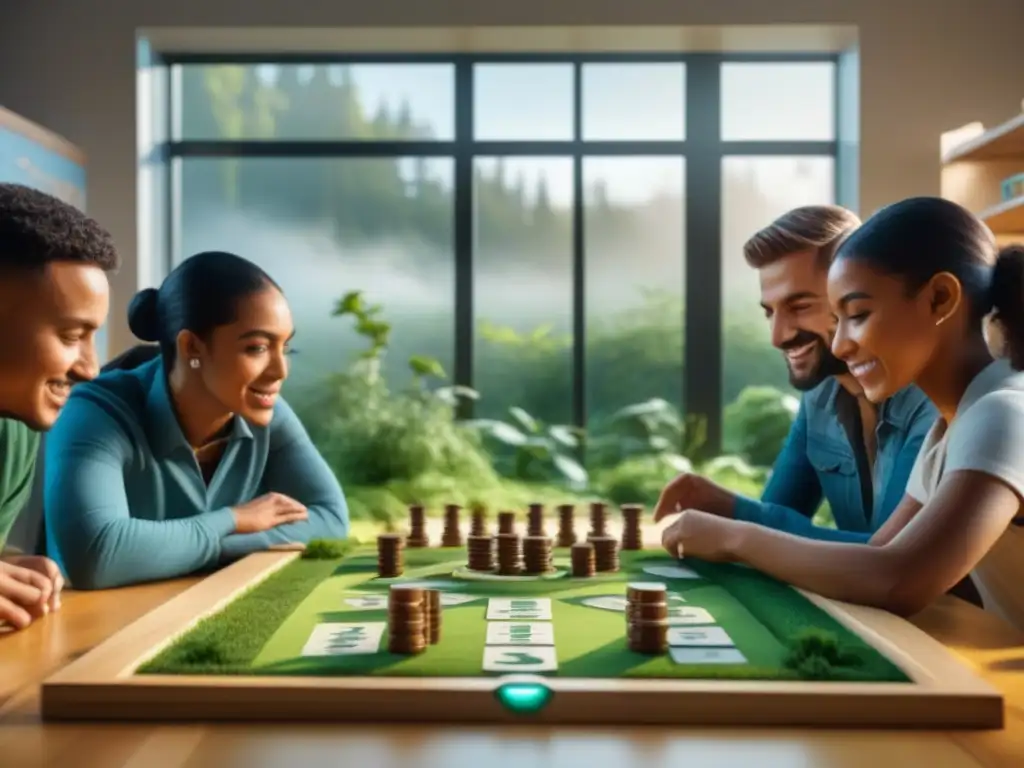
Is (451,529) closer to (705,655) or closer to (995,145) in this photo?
(705,655)

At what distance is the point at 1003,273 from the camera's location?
158 cm

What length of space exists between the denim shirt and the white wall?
3.48 meters

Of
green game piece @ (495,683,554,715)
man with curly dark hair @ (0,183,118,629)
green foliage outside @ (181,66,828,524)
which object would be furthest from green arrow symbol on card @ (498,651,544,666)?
green foliage outside @ (181,66,828,524)

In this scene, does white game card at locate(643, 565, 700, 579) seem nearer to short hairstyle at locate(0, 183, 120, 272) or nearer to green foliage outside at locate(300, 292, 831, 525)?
short hairstyle at locate(0, 183, 120, 272)

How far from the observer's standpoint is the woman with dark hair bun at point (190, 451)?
192cm

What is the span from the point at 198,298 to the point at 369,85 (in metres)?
A: 4.27

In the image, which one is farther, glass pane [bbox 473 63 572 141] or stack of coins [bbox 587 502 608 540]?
glass pane [bbox 473 63 572 141]

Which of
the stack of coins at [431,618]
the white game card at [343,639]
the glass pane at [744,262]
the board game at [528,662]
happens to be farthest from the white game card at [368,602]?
the glass pane at [744,262]

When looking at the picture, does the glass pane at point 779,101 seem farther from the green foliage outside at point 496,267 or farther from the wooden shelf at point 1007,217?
the wooden shelf at point 1007,217

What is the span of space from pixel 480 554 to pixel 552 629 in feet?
1.72

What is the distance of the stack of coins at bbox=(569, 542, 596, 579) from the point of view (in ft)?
5.85

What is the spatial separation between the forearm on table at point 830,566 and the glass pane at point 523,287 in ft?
14.8

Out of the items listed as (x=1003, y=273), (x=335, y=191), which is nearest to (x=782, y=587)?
(x=1003, y=273)

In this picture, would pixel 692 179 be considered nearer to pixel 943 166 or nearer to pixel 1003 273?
pixel 943 166
